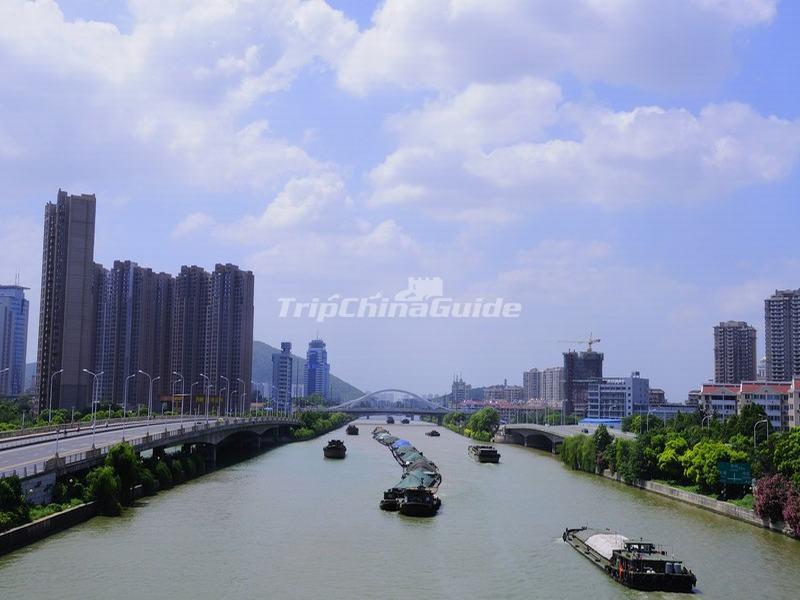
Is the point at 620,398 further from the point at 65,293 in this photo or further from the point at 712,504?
the point at 712,504

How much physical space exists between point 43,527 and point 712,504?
105ft

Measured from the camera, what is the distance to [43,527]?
30.8m

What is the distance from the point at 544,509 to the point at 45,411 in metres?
70.5

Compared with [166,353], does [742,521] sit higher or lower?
lower

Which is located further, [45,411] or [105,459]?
[45,411]

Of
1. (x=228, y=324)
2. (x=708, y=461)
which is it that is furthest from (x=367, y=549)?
(x=228, y=324)

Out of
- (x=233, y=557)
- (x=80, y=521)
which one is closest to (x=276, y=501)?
(x=80, y=521)

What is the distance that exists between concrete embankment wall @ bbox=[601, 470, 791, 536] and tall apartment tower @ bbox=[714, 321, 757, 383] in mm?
124155

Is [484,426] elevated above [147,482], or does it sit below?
below

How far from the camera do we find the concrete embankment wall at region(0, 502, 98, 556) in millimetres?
27984

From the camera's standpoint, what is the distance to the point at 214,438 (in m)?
68.6

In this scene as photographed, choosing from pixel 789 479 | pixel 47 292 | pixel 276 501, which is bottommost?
pixel 276 501

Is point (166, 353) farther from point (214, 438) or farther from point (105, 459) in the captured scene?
point (105, 459)

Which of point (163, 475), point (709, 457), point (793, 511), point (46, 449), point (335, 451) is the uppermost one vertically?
point (709, 457)
